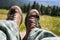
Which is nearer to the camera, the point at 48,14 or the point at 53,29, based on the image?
the point at 53,29

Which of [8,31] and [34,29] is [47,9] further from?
[8,31]

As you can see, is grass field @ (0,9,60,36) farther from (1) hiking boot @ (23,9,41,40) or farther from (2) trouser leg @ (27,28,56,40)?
(2) trouser leg @ (27,28,56,40)

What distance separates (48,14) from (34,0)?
23 centimetres

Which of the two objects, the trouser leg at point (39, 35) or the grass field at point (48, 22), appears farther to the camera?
the grass field at point (48, 22)

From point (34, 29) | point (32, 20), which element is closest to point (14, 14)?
point (32, 20)

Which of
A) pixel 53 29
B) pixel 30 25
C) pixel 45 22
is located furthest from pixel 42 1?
pixel 30 25

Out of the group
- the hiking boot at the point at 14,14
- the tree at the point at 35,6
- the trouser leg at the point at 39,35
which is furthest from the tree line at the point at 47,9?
the trouser leg at the point at 39,35

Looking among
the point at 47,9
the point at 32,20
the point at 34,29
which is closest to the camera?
the point at 34,29

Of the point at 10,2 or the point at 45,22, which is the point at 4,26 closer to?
the point at 45,22

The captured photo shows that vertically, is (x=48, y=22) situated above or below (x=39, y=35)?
below

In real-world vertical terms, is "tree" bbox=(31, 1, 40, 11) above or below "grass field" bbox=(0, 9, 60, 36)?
above

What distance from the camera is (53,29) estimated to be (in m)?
2.05

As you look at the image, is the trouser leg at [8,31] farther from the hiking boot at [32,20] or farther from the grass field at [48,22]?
the grass field at [48,22]

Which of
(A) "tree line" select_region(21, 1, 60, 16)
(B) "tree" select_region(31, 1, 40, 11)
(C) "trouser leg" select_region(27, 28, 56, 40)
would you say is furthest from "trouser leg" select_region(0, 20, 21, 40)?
(A) "tree line" select_region(21, 1, 60, 16)
